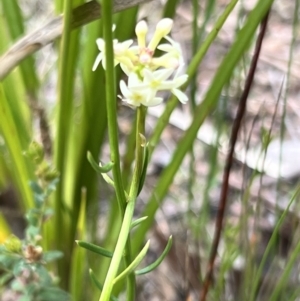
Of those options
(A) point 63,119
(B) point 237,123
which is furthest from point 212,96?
(A) point 63,119

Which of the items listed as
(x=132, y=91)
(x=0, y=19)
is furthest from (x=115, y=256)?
(x=0, y=19)

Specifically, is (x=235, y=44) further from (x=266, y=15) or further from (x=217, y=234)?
(x=217, y=234)

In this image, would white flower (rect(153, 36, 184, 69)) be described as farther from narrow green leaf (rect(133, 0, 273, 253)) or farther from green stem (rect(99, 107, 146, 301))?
narrow green leaf (rect(133, 0, 273, 253))

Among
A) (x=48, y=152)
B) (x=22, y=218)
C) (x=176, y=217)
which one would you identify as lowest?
(x=176, y=217)

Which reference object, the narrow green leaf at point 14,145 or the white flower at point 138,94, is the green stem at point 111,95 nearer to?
the white flower at point 138,94

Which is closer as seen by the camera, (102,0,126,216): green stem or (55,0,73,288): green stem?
(102,0,126,216): green stem

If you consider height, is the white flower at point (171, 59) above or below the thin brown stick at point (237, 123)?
above

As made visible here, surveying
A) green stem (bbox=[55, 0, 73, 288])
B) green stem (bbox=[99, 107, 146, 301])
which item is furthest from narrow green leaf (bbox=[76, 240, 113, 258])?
green stem (bbox=[55, 0, 73, 288])

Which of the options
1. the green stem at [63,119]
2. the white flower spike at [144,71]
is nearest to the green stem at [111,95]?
the white flower spike at [144,71]
